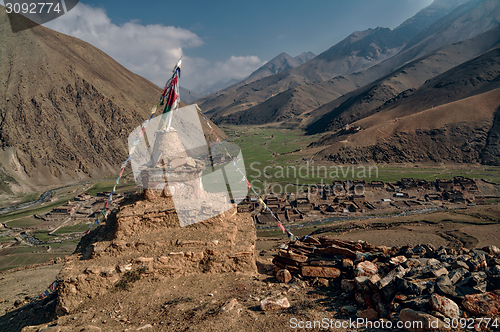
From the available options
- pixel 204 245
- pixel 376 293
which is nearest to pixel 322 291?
pixel 376 293

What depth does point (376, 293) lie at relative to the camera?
705cm

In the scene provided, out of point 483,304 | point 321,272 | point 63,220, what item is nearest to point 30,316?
point 321,272

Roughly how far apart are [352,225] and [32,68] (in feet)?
265

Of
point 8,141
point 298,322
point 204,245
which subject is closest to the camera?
point 298,322

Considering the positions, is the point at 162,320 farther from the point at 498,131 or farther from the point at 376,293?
the point at 498,131

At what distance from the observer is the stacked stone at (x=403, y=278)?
5789 millimetres

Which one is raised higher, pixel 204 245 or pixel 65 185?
pixel 65 185

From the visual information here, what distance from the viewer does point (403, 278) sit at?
24.0ft

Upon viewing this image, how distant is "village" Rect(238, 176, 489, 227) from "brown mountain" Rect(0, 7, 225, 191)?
4432cm

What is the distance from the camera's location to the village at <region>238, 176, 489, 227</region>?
3506cm

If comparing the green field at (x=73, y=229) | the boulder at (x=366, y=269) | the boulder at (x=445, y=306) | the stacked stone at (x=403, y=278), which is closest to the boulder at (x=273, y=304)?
the stacked stone at (x=403, y=278)

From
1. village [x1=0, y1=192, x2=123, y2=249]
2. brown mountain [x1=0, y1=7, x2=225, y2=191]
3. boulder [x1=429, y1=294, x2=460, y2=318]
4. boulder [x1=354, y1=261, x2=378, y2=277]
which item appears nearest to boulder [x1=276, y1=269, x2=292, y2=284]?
boulder [x1=354, y1=261, x2=378, y2=277]

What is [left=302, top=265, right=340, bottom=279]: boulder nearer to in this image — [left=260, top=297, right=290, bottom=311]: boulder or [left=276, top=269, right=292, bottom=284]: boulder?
[left=276, top=269, right=292, bottom=284]: boulder

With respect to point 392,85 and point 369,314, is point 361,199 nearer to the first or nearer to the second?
point 369,314
